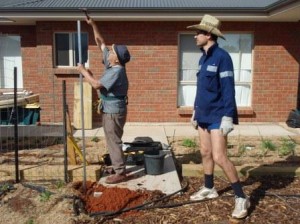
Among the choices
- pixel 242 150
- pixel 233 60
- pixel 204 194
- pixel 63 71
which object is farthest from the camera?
pixel 233 60

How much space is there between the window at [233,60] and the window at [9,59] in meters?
4.73

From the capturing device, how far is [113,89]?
17.2ft

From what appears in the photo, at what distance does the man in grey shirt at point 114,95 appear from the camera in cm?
516

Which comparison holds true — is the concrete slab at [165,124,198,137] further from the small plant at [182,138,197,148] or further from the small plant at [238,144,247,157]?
the small plant at [238,144,247,157]

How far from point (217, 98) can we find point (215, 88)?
0.11m

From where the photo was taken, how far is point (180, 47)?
1073cm

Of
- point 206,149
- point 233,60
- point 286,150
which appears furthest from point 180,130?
point 206,149

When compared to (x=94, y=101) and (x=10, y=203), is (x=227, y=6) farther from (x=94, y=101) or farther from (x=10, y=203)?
(x=10, y=203)

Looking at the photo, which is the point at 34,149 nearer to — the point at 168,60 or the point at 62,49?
the point at 62,49

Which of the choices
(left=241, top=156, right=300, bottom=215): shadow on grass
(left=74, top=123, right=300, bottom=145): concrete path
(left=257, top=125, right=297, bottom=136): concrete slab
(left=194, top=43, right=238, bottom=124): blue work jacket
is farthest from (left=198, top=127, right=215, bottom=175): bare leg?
(left=257, top=125, right=297, bottom=136): concrete slab

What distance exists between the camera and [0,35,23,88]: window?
12008 mm

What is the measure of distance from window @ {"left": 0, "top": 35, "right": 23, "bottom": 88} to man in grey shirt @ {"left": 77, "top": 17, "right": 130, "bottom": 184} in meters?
7.21

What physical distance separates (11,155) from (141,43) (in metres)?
4.65

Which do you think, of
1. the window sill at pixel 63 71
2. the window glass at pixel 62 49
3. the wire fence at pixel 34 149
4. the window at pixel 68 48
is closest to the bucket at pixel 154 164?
the wire fence at pixel 34 149
